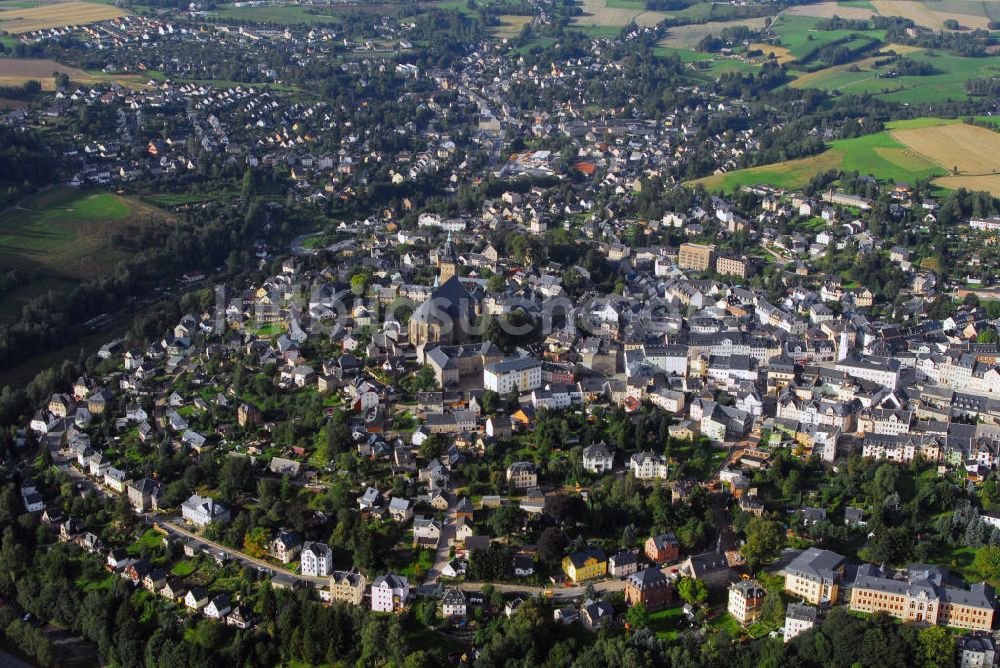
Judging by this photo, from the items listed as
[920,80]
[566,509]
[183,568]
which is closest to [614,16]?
[920,80]

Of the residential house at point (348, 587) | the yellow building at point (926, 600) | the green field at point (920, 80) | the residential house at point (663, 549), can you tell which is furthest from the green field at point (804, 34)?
the residential house at point (348, 587)

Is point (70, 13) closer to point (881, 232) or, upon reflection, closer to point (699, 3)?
point (699, 3)

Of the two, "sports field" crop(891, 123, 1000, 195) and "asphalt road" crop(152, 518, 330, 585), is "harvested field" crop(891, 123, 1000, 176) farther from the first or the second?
"asphalt road" crop(152, 518, 330, 585)

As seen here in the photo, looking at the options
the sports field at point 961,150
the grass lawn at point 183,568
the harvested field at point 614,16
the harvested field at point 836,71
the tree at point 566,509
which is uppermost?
the harvested field at point 614,16

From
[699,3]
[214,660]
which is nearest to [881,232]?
[214,660]

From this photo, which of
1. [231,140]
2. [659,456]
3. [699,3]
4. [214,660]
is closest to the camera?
[214,660]

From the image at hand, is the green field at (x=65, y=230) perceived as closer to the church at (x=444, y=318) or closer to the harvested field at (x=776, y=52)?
the church at (x=444, y=318)
